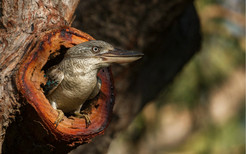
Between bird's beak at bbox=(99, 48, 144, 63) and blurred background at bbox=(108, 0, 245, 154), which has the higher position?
blurred background at bbox=(108, 0, 245, 154)

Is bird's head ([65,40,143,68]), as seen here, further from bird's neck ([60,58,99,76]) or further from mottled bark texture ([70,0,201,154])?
mottled bark texture ([70,0,201,154])

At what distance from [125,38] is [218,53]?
118 inches

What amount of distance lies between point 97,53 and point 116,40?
155 centimetres

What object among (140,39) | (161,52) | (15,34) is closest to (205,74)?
(161,52)

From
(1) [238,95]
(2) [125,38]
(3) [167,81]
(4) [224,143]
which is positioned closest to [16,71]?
(2) [125,38]

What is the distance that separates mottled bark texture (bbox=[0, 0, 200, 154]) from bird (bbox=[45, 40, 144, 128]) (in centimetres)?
29

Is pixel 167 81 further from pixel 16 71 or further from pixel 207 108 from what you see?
pixel 16 71

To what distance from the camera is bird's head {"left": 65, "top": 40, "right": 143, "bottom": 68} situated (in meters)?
2.77

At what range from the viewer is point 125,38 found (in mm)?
4344

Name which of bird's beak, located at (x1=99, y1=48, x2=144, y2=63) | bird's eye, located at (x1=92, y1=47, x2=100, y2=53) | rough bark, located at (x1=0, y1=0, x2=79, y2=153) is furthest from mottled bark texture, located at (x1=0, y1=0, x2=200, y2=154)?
bird's beak, located at (x1=99, y1=48, x2=144, y2=63)

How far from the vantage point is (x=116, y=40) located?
4.35 meters

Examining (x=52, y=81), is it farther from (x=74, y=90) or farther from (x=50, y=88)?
(x=74, y=90)

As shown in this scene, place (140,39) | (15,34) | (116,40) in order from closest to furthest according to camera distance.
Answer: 1. (15,34)
2. (116,40)
3. (140,39)

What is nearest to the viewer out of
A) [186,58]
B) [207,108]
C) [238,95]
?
[186,58]
